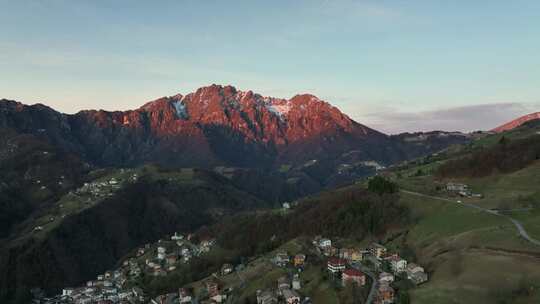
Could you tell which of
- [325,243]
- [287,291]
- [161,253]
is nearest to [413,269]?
[287,291]

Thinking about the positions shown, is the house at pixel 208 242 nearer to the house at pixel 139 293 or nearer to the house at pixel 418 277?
the house at pixel 139 293

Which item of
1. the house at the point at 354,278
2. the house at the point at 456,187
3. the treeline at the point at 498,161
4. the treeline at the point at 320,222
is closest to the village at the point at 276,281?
the house at the point at 354,278

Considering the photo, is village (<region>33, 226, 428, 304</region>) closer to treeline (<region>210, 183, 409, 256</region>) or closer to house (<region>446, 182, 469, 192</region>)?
treeline (<region>210, 183, 409, 256</region>)

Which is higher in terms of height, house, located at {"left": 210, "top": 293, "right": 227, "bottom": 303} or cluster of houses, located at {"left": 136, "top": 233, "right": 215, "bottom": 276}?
house, located at {"left": 210, "top": 293, "right": 227, "bottom": 303}

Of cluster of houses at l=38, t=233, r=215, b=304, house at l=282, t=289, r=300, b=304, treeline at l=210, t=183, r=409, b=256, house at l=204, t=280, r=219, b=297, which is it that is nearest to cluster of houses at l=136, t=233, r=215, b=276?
cluster of houses at l=38, t=233, r=215, b=304

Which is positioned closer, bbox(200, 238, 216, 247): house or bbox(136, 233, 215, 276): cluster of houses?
bbox(136, 233, 215, 276): cluster of houses

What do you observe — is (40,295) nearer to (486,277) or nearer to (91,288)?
(91,288)
